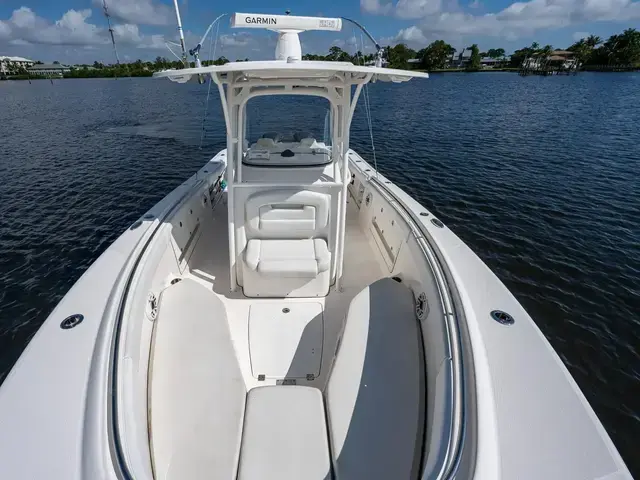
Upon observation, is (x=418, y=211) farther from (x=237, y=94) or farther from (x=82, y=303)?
(x=82, y=303)

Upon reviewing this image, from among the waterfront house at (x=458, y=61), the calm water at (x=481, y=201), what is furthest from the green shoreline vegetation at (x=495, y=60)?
the calm water at (x=481, y=201)

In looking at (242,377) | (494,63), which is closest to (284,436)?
(242,377)

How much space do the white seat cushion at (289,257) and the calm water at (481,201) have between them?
2358 millimetres

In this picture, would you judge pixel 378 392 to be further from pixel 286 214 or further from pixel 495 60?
pixel 495 60

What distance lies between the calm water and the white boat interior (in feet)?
7.35

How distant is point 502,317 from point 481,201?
8717 millimetres

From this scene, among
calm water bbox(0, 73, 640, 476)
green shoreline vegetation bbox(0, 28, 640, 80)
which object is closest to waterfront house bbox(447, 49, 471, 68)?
green shoreline vegetation bbox(0, 28, 640, 80)

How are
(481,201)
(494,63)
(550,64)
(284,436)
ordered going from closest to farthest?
(284,436), (481,201), (550,64), (494,63)

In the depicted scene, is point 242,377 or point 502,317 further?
point 242,377

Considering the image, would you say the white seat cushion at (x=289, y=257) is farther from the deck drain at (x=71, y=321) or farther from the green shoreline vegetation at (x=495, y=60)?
the green shoreline vegetation at (x=495, y=60)

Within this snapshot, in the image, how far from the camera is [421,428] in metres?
2.12

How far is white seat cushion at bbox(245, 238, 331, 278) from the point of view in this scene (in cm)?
345

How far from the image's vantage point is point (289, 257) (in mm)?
3551

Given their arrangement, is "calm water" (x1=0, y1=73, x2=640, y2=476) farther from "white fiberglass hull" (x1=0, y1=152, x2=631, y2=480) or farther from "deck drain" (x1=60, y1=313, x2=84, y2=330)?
"deck drain" (x1=60, y1=313, x2=84, y2=330)
